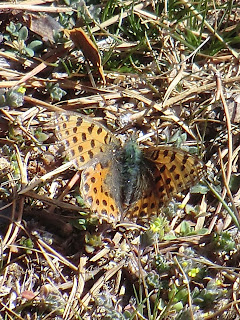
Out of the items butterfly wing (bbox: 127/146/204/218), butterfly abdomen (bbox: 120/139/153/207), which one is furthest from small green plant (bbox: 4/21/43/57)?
butterfly wing (bbox: 127/146/204/218)

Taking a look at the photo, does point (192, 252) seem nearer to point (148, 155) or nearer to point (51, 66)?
point (148, 155)

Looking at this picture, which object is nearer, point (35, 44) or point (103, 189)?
point (103, 189)

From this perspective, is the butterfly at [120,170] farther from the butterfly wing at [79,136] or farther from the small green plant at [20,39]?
the small green plant at [20,39]

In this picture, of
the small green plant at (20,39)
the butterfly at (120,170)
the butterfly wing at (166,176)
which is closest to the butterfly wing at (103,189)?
the butterfly at (120,170)

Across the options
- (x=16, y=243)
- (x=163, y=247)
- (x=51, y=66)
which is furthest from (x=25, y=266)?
(x=51, y=66)

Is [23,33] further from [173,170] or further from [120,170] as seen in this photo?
[173,170]

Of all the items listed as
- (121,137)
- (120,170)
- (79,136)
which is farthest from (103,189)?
(121,137)

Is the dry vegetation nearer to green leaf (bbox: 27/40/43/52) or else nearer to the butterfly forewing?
green leaf (bbox: 27/40/43/52)
